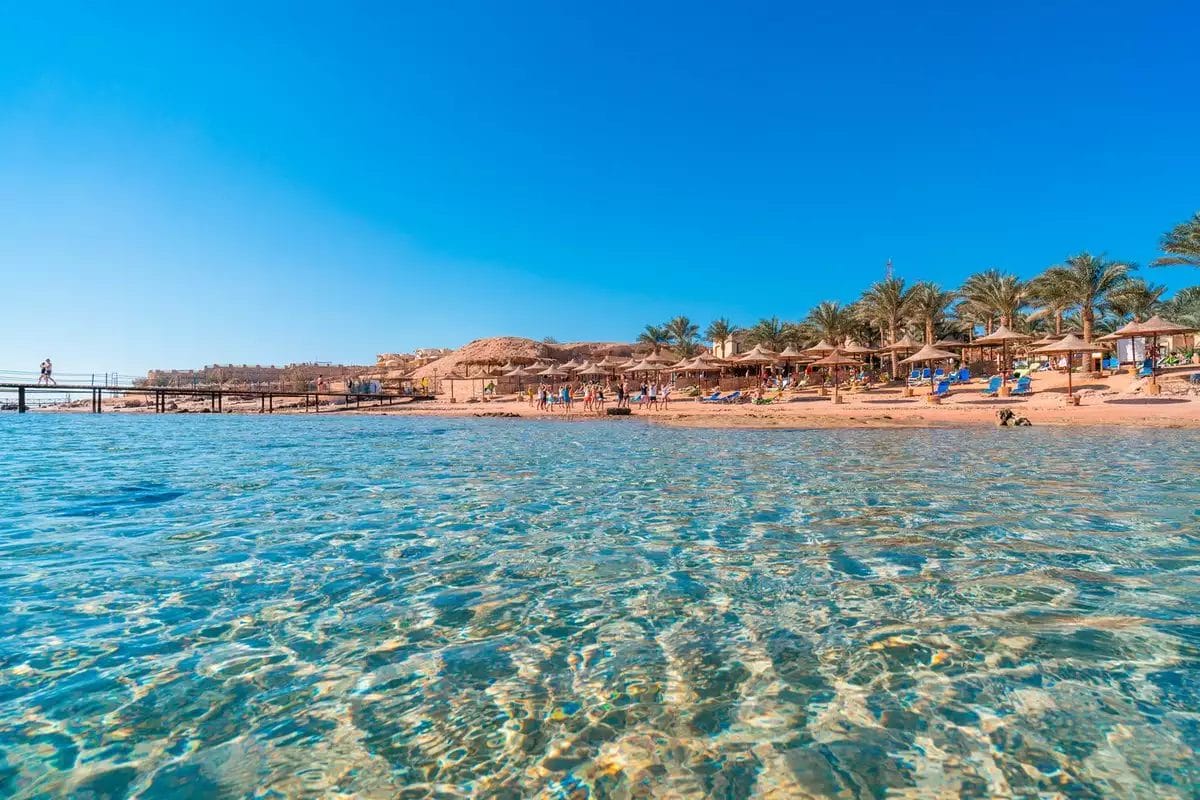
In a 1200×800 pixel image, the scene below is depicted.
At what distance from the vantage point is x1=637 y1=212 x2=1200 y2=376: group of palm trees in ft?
82.2

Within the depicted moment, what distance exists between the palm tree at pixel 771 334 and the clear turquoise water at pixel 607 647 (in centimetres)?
3099

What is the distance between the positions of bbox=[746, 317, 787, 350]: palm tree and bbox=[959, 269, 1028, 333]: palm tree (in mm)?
9516

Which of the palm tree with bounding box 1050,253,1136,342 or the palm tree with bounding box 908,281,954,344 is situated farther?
the palm tree with bounding box 908,281,954,344

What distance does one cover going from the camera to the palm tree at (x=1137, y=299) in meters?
27.2

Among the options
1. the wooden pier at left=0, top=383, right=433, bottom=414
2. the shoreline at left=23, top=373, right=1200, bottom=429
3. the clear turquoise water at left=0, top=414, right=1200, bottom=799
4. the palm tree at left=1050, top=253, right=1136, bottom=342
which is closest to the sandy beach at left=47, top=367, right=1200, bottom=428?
the shoreline at left=23, top=373, right=1200, bottom=429

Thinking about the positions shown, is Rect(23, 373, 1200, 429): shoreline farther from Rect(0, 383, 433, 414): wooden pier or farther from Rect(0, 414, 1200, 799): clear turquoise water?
Rect(0, 383, 433, 414): wooden pier

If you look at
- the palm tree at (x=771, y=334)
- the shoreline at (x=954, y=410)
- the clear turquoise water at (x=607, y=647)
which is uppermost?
the palm tree at (x=771, y=334)


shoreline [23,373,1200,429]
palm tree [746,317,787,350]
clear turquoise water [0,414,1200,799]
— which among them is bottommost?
clear turquoise water [0,414,1200,799]

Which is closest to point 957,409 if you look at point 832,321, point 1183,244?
point 1183,244

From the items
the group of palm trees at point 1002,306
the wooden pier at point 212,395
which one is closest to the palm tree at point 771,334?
the group of palm trees at point 1002,306

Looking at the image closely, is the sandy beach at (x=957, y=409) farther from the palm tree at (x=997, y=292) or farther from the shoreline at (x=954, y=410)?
the palm tree at (x=997, y=292)

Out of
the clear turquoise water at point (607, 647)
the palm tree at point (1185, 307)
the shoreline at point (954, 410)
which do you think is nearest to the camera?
the clear turquoise water at point (607, 647)

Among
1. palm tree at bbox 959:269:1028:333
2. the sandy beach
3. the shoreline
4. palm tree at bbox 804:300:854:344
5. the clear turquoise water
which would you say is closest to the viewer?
the clear turquoise water

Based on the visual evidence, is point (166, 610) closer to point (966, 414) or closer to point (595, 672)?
point (595, 672)
